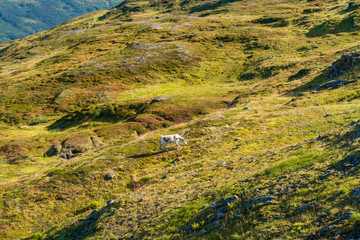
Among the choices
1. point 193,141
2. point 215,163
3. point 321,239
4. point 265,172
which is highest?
point 321,239

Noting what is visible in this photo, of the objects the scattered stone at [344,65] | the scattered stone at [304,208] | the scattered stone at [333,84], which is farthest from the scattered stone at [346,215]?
the scattered stone at [344,65]

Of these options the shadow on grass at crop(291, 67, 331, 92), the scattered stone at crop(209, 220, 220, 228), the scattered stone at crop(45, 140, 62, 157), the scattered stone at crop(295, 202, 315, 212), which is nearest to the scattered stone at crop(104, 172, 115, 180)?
the scattered stone at crop(209, 220, 220, 228)

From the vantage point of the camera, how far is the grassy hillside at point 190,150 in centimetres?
1212

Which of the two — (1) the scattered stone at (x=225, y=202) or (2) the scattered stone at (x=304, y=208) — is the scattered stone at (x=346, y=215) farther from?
(1) the scattered stone at (x=225, y=202)

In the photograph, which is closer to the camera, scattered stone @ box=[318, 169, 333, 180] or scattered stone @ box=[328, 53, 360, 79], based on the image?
scattered stone @ box=[318, 169, 333, 180]

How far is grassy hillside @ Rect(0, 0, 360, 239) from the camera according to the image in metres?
12.1

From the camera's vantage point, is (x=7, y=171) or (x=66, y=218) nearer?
(x=66, y=218)

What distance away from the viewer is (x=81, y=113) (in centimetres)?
6216

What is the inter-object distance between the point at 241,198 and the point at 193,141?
65.9 feet

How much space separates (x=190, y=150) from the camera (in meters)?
30.9

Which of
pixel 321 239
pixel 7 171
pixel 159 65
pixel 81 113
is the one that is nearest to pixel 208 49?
pixel 159 65

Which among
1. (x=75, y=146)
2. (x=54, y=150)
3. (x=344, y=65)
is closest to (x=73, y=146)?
(x=75, y=146)

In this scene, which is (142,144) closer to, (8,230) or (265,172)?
(8,230)

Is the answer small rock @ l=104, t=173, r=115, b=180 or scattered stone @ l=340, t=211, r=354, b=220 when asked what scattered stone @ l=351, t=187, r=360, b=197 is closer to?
scattered stone @ l=340, t=211, r=354, b=220
